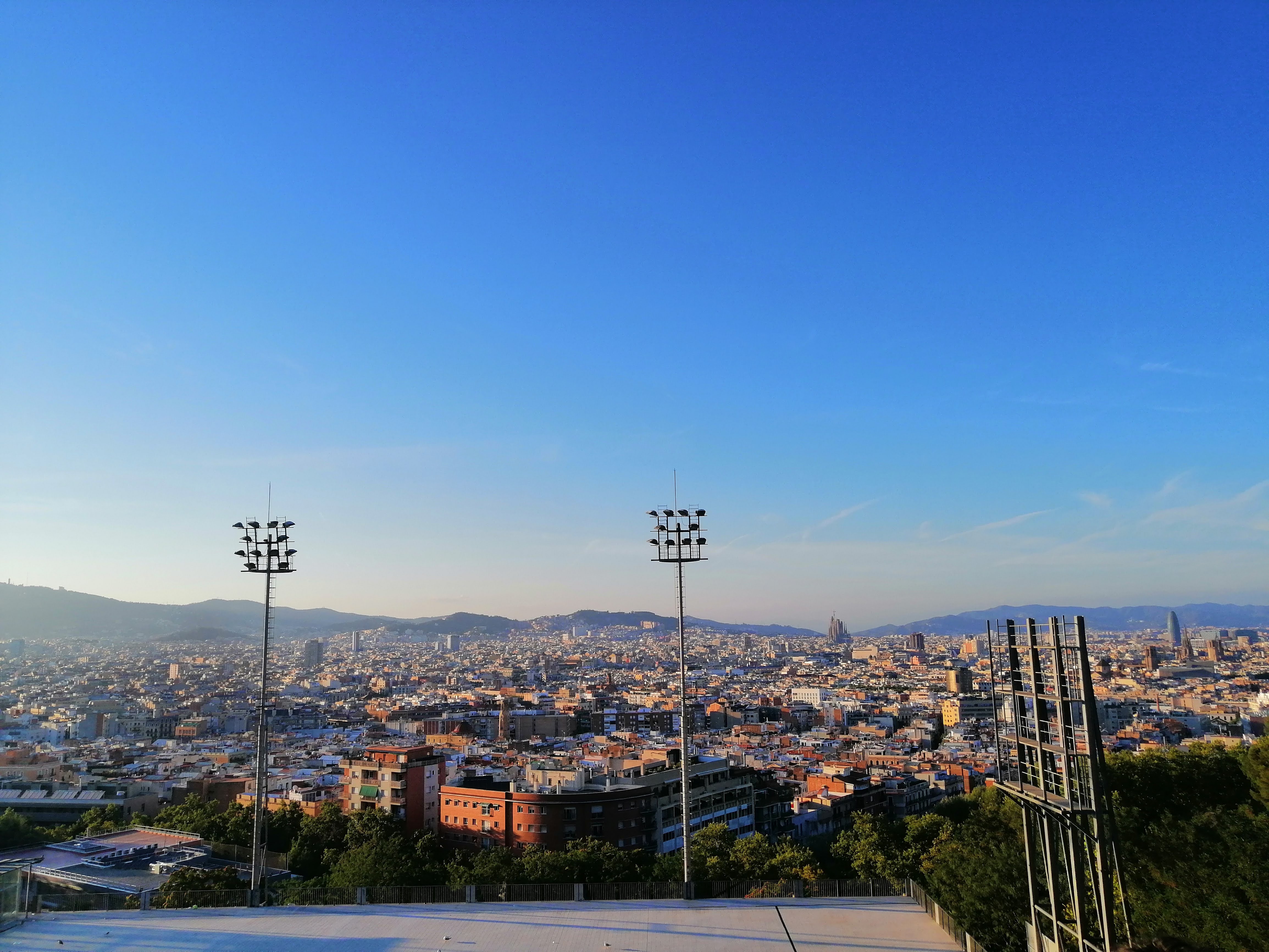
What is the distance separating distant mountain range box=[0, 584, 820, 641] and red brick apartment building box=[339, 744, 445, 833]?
569 centimetres

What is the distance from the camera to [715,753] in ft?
141

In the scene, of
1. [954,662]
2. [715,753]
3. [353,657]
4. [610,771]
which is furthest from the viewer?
[353,657]

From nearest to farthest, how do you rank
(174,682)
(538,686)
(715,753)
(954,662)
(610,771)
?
(610,771), (715,753), (174,682), (538,686), (954,662)

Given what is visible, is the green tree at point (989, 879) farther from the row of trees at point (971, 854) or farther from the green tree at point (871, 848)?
the green tree at point (871, 848)

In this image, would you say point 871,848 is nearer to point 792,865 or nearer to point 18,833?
point 792,865

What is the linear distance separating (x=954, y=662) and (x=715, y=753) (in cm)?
6388

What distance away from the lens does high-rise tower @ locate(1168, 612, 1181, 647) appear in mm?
120281

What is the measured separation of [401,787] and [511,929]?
19368mm

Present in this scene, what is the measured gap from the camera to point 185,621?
127m

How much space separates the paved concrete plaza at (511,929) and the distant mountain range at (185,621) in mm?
20716

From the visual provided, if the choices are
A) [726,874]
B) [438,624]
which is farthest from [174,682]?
[438,624]

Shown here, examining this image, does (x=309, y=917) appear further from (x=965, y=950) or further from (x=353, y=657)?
(x=353, y=657)

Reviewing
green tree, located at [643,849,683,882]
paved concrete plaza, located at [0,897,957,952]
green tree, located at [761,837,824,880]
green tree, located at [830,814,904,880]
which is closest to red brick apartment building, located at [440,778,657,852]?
green tree, located at [643,849,683,882]

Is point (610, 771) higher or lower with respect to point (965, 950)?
lower
